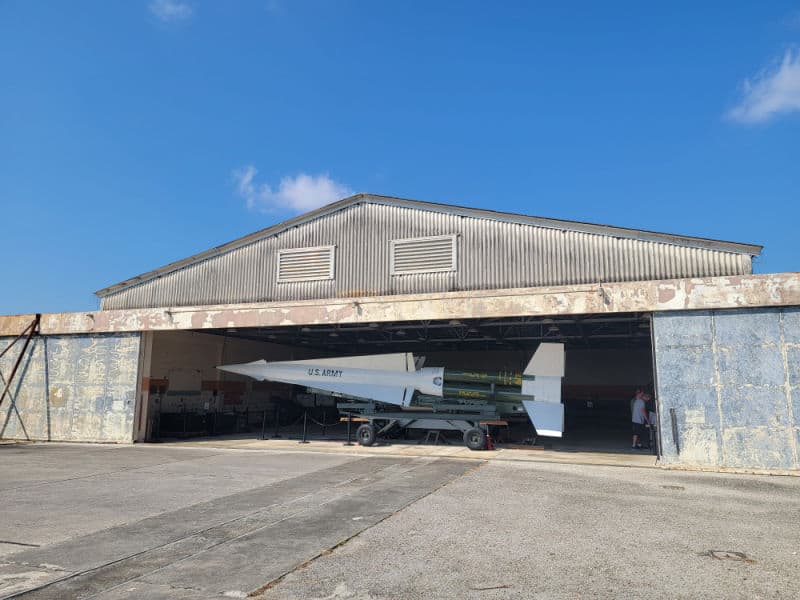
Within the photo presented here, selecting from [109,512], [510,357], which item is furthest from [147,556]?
[510,357]

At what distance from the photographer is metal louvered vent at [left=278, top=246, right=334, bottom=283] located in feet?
56.5

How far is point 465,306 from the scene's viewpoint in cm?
1509

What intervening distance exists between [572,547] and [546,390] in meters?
10.0

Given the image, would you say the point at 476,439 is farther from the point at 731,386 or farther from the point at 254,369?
the point at 254,369

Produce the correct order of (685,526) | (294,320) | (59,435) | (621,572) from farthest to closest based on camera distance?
1. (59,435)
2. (294,320)
3. (685,526)
4. (621,572)

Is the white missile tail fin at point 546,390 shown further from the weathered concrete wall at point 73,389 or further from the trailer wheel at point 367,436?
the weathered concrete wall at point 73,389

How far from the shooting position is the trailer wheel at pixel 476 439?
16.6 metres

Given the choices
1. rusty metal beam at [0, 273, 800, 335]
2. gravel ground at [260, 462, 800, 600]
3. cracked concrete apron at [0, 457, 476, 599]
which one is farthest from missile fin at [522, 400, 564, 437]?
cracked concrete apron at [0, 457, 476, 599]

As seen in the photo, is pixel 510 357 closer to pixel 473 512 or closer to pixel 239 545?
pixel 473 512

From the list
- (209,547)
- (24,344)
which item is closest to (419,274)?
(209,547)

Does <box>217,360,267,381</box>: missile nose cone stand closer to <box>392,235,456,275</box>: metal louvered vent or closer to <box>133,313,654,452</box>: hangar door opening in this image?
<box>133,313,654,452</box>: hangar door opening

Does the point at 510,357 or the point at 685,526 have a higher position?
the point at 510,357

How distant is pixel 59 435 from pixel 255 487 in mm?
13483

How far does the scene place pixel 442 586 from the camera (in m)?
5.27
